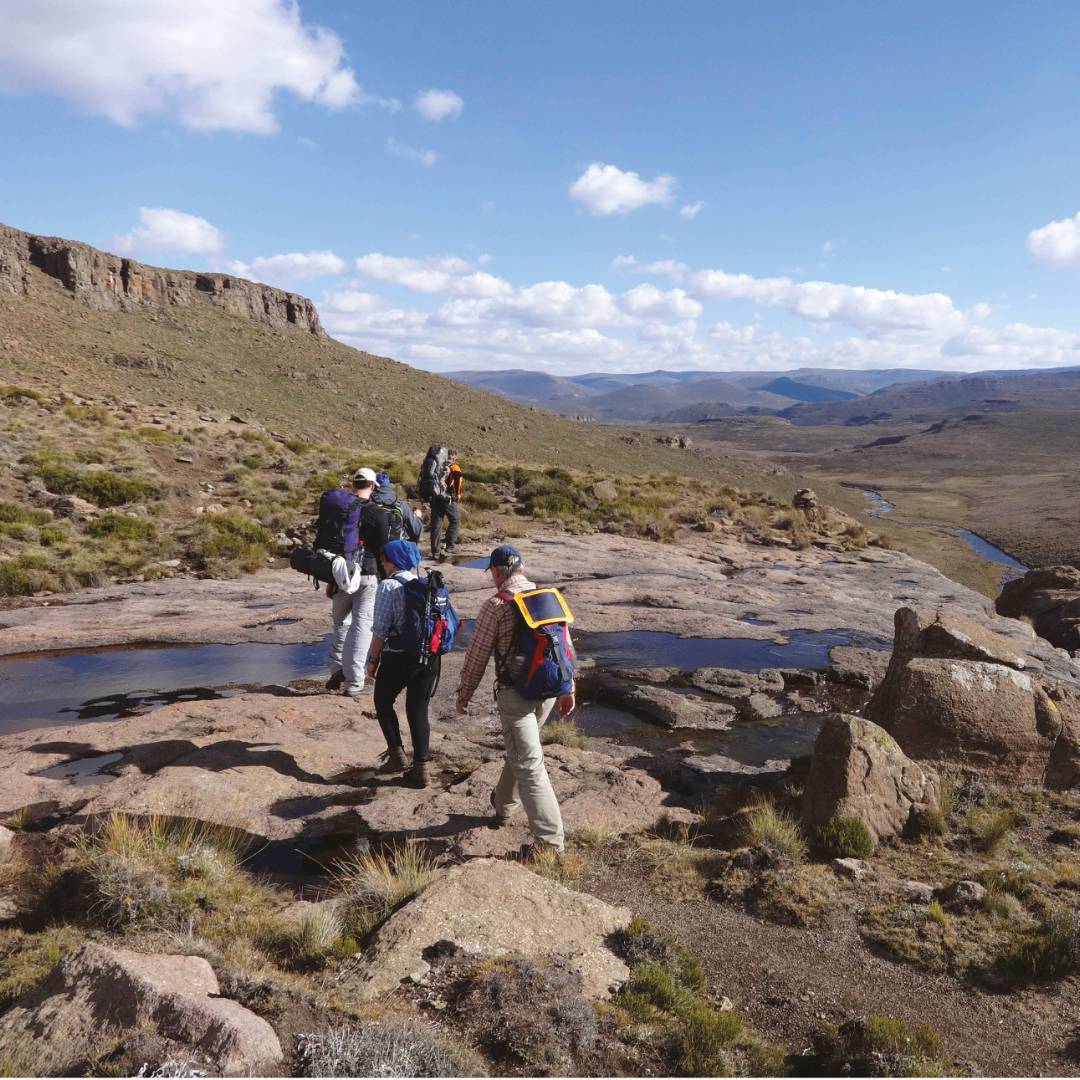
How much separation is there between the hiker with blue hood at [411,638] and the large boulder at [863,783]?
11.1 ft

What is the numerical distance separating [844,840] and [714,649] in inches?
260

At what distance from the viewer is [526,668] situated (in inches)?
208

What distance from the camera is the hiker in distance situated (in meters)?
5.25

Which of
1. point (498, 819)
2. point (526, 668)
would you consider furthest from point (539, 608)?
point (498, 819)

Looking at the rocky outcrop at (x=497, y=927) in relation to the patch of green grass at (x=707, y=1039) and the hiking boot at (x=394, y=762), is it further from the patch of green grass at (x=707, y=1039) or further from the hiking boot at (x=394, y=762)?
the hiking boot at (x=394, y=762)

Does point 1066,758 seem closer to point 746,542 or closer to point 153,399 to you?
point 746,542

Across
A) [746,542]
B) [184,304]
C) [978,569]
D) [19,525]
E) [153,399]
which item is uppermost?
[184,304]

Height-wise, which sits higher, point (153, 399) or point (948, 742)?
point (153, 399)

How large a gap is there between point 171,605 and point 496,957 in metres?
10.5

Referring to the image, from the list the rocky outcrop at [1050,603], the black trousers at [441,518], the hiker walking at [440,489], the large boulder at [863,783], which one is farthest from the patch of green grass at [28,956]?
the rocky outcrop at [1050,603]

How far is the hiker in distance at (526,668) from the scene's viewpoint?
17.2 ft

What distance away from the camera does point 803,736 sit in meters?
9.02

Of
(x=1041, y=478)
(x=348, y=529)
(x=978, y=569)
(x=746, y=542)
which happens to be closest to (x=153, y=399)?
(x=746, y=542)

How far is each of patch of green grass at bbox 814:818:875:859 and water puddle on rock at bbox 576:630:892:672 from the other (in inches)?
208
